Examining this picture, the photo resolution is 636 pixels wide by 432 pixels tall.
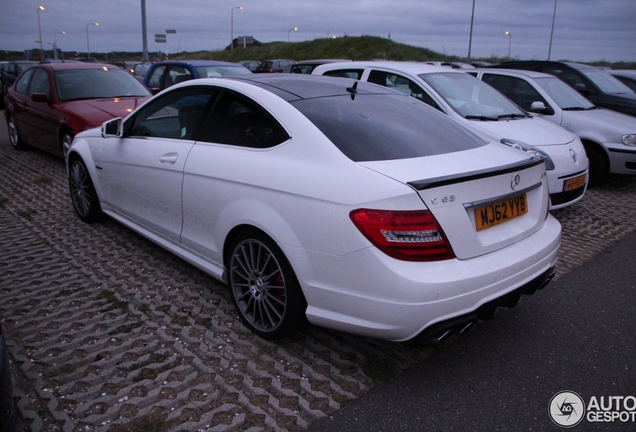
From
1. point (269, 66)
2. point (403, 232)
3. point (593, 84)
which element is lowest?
point (403, 232)

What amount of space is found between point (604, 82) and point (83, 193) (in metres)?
9.53

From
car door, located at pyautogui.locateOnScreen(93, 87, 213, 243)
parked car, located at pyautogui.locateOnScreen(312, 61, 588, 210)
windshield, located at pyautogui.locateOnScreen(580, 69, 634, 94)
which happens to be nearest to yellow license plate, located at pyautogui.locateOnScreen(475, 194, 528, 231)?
car door, located at pyautogui.locateOnScreen(93, 87, 213, 243)

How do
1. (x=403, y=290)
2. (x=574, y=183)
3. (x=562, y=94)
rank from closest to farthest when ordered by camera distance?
1. (x=403, y=290)
2. (x=574, y=183)
3. (x=562, y=94)

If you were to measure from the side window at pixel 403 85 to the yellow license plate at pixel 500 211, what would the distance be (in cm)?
353

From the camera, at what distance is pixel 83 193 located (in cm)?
555

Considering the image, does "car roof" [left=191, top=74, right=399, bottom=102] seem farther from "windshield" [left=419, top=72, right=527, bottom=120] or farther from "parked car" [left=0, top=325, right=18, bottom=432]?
"windshield" [left=419, top=72, right=527, bottom=120]

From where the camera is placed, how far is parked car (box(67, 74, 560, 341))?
262 cm

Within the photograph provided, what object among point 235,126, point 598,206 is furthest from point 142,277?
point 598,206

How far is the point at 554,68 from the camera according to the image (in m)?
10.2

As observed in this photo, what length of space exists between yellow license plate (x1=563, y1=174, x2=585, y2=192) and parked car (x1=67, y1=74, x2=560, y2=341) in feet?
9.13

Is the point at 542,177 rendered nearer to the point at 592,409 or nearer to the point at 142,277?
the point at 592,409

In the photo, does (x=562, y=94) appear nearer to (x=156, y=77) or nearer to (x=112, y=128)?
(x=112, y=128)

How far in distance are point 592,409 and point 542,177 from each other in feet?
4.61

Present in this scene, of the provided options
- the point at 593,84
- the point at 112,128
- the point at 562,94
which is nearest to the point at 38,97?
the point at 112,128
